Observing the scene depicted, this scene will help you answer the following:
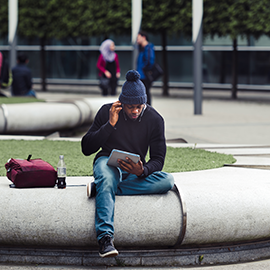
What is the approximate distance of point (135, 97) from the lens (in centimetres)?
441

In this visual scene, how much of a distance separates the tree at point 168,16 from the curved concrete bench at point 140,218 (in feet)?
50.0

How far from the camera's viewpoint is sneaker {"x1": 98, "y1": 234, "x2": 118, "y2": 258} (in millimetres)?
4020

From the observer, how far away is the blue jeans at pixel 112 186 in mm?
4188

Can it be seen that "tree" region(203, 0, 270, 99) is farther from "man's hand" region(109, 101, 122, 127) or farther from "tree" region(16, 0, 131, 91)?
"man's hand" region(109, 101, 122, 127)

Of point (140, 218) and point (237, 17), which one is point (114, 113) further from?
point (237, 17)

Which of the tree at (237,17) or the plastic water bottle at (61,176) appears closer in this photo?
the plastic water bottle at (61,176)

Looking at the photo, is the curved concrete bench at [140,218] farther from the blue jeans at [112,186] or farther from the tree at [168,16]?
the tree at [168,16]

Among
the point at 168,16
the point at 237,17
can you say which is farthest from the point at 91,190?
the point at 168,16

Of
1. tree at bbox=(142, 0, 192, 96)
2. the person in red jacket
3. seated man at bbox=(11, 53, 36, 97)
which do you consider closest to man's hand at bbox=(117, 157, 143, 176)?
seated man at bbox=(11, 53, 36, 97)

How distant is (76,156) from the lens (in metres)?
7.33

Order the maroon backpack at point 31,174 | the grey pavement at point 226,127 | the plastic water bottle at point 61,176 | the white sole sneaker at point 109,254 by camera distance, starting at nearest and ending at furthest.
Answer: the white sole sneaker at point 109,254, the maroon backpack at point 31,174, the plastic water bottle at point 61,176, the grey pavement at point 226,127

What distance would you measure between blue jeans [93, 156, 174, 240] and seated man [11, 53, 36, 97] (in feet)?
28.8

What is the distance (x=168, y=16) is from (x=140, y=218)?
16201mm

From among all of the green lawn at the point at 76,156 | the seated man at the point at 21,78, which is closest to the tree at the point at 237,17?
the seated man at the point at 21,78
